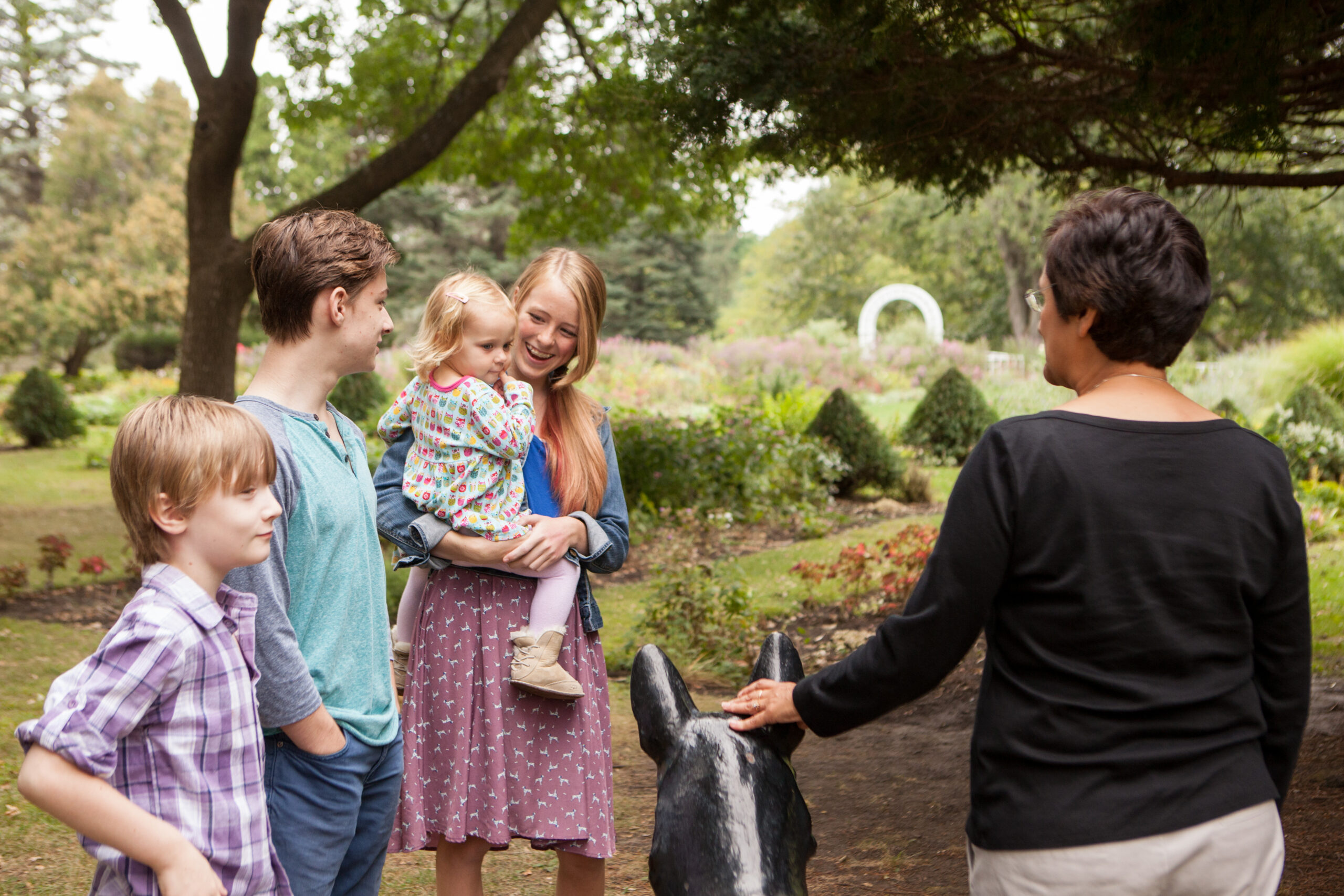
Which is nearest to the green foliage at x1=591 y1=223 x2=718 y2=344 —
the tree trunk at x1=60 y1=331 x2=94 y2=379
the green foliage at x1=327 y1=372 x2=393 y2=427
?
the tree trunk at x1=60 y1=331 x2=94 y2=379

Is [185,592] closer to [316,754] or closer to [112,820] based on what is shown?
[112,820]

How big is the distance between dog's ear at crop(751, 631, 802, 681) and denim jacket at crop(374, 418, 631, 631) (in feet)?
2.48

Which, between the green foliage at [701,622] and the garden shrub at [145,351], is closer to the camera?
the green foliage at [701,622]

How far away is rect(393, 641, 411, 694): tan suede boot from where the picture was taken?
106 inches

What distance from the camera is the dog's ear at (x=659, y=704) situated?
1738 millimetres

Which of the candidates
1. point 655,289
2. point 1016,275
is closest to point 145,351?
point 655,289

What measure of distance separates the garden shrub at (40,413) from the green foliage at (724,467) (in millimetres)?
11357

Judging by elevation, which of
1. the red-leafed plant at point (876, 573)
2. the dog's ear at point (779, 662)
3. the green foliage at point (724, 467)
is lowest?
the red-leafed plant at point (876, 573)

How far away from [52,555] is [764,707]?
7845mm

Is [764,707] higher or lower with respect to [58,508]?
higher

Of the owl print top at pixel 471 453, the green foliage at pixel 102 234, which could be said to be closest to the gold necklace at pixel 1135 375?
the owl print top at pixel 471 453

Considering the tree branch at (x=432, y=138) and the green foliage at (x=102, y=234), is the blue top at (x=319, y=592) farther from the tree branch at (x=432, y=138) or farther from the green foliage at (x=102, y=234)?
the green foliage at (x=102, y=234)

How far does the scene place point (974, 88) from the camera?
3881 mm

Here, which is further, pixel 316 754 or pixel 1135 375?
pixel 316 754
